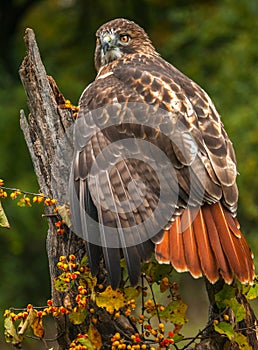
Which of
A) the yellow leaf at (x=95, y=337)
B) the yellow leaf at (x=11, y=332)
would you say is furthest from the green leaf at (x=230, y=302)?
the yellow leaf at (x=11, y=332)

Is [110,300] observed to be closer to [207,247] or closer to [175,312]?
[175,312]

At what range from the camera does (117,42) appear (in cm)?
546

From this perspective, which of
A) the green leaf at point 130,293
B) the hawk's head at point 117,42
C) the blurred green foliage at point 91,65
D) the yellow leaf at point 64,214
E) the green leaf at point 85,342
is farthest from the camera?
the blurred green foliage at point 91,65

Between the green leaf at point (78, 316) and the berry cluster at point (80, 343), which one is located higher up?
the green leaf at point (78, 316)

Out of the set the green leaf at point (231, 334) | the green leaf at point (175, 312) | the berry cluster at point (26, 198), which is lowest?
the green leaf at point (231, 334)

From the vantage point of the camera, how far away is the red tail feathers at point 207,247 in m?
3.81

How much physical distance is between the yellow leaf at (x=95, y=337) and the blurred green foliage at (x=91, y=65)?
4276 millimetres

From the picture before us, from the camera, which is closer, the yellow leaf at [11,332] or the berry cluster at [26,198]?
the yellow leaf at [11,332]

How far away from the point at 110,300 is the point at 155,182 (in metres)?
0.60

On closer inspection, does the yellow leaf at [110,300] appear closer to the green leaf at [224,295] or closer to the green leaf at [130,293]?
the green leaf at [130,293]

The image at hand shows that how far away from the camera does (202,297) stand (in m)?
10.2

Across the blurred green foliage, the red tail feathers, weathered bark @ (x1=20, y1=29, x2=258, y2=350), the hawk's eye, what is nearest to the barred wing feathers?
the red tail feathers

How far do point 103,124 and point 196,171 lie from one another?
55 centimetres

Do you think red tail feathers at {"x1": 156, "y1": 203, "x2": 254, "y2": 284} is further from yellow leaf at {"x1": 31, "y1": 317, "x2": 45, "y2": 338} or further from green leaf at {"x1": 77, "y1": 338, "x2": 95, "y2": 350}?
yellow leaf at {"x1": 31, "y1": 317, "x2": 45, "y2": 338}
